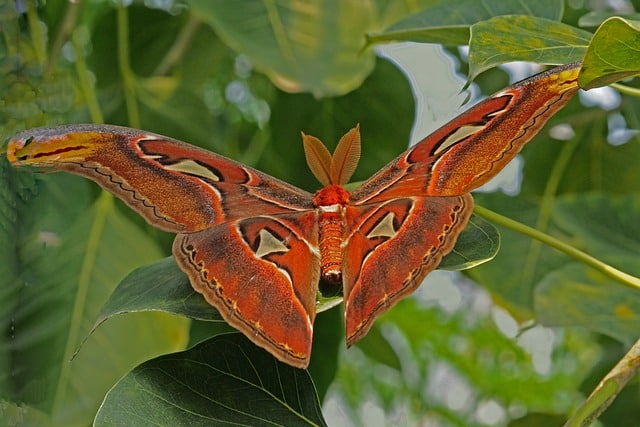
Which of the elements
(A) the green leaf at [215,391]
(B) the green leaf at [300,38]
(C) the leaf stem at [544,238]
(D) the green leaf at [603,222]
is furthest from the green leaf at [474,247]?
(D) the green leaf at [603,222]

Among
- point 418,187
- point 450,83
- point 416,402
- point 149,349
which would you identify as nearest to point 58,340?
point 149,349

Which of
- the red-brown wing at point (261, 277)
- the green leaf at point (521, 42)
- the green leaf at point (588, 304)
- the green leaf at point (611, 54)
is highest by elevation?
the green leaf at point (611, 54)

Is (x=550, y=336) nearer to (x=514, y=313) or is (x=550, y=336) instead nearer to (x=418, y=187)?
(x=514, y=313)

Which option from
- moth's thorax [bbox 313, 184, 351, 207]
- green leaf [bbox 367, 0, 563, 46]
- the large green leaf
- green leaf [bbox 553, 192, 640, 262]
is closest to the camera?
moth's thorax [bbox 313, 184, 351, 207]

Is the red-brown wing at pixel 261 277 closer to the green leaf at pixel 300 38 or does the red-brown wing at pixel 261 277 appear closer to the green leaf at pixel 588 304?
the green leaf at pixel 300 38

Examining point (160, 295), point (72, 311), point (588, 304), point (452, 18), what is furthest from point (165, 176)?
point (588, 304)

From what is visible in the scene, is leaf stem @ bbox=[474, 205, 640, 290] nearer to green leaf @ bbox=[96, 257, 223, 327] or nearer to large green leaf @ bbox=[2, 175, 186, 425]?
green leaf @ bbox=[96, 257, 223, 327]

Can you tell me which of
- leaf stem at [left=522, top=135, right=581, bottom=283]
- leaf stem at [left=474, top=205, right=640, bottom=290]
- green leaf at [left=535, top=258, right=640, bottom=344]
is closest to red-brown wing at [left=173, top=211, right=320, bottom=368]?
leaf stem at [left=474, top=205, right=640, bottom=290]
